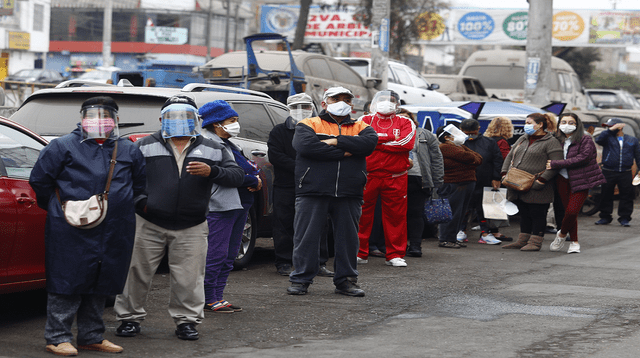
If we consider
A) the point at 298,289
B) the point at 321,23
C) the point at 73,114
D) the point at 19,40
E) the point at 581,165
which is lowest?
the point at 298,289

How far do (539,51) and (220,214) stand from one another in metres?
15.8

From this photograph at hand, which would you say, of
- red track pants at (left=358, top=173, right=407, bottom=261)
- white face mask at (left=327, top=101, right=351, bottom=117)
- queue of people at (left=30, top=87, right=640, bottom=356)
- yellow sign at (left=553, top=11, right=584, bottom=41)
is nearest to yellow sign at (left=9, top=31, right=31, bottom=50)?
yellow sign at (left=553, top=11, right=584, bottom=41)

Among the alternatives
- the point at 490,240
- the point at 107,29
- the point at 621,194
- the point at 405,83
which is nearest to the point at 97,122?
the point at 490,240

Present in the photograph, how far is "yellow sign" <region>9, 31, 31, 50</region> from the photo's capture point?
5988 centimetres

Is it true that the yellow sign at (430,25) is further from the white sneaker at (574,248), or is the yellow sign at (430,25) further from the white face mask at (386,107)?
the white face mask at (386,107)

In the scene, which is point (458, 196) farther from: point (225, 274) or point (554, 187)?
point (225, 274)

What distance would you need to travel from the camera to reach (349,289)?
772cm

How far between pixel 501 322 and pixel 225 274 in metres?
2.21

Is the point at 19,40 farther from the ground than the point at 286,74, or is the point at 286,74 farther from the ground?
the point at 19,40

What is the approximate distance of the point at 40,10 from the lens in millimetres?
63500

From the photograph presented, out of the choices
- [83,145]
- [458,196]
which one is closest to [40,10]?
[458,196]

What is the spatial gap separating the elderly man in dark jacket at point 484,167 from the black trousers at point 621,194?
3845mm

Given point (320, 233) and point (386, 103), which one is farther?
point (386, 103)

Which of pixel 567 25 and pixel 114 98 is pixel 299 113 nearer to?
pixel 114 98
